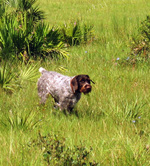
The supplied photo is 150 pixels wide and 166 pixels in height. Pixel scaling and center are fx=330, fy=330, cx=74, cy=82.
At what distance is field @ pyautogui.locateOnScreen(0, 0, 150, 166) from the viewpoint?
3275 millimetres

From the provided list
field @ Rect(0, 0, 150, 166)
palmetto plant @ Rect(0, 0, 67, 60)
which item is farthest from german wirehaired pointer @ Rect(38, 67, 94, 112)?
palmetto plant @ Rect(0, 0, 67, 60)

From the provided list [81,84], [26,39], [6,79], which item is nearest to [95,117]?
[81,84]

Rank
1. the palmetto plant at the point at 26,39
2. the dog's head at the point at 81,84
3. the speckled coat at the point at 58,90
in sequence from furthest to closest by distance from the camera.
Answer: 1. the palmetto plant at the point at 26,39
2. the speckled coat at the point at 58,90
3. the dog's head at the point at 81,84

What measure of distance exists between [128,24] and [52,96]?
20.8 feet

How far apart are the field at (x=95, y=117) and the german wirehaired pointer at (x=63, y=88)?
0.48 ft

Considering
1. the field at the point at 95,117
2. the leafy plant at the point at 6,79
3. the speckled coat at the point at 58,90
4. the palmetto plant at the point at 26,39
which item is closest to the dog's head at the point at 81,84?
the speckled coat at the point at 58,90

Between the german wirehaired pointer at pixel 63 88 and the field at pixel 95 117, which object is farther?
the german wirehaired pointer at pixel 63 88

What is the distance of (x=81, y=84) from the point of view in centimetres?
443

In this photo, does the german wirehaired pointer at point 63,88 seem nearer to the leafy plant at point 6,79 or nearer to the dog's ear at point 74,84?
the dog's ear at point 74,84

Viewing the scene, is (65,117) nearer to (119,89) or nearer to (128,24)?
(119,89)

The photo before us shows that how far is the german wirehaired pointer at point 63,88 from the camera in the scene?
4.45 meters

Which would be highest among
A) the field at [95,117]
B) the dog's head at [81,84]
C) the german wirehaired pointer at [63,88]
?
the dog's head at [81,84]

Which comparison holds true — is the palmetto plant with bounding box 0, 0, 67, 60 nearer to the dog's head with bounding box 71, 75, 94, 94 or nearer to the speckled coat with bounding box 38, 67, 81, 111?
the speckled coat with bounding box 38, 67, 81, 111

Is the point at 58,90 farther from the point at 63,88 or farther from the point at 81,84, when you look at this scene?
the point at 81,84
